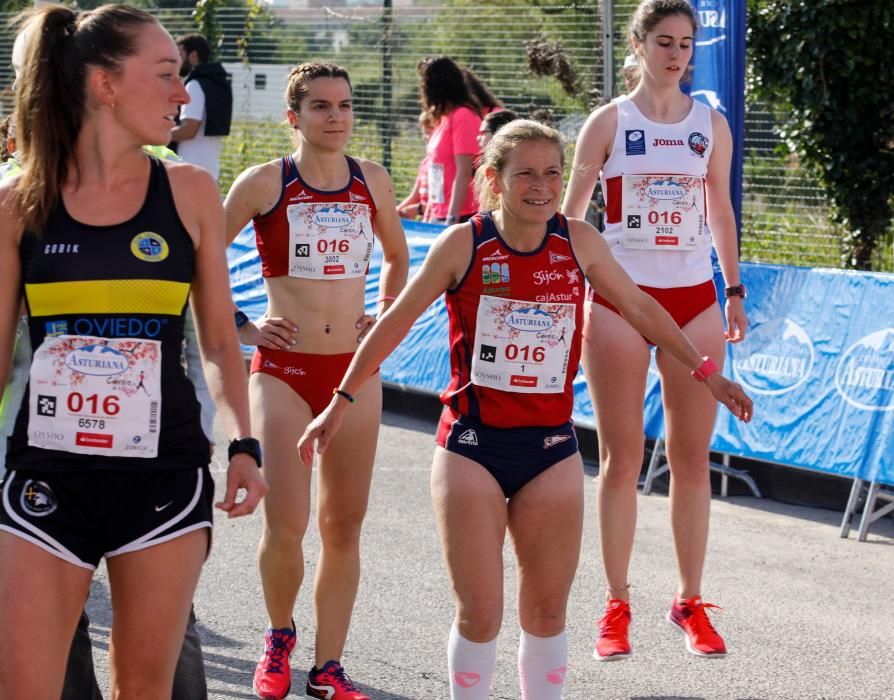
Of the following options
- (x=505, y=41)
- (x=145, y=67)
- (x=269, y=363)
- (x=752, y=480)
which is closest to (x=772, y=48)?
(x=505, y=41)

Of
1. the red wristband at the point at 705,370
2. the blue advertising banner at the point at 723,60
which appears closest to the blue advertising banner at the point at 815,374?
the blue advertising banner at the point at 723,60

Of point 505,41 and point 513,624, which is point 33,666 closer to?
point 513,624

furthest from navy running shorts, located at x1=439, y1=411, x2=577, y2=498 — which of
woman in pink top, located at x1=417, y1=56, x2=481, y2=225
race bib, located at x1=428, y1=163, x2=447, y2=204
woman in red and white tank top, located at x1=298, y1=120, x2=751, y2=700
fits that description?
race bib, located at x1=428, y1=163, x2=447, y2=204

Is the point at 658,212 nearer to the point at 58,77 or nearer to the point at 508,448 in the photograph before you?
the point at 508,448

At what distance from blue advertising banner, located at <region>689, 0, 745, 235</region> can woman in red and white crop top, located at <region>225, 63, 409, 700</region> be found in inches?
147

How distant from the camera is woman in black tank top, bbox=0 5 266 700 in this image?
3.14 meters

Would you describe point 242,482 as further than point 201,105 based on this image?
No

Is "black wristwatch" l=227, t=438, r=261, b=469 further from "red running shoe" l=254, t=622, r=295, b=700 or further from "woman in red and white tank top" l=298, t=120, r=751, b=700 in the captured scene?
"red running shoe" l=254, t=622, r=295, b=700

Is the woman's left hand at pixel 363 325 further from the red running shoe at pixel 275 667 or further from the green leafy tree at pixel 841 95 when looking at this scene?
the green leafy tree at pixel 841 95

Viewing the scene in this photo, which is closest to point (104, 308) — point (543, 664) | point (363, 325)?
point (543, 664)

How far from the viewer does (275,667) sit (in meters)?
4.99

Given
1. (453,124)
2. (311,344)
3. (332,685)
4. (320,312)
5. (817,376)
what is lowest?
(332,685)

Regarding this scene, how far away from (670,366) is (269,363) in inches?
59.9

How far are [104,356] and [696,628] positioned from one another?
295cm
